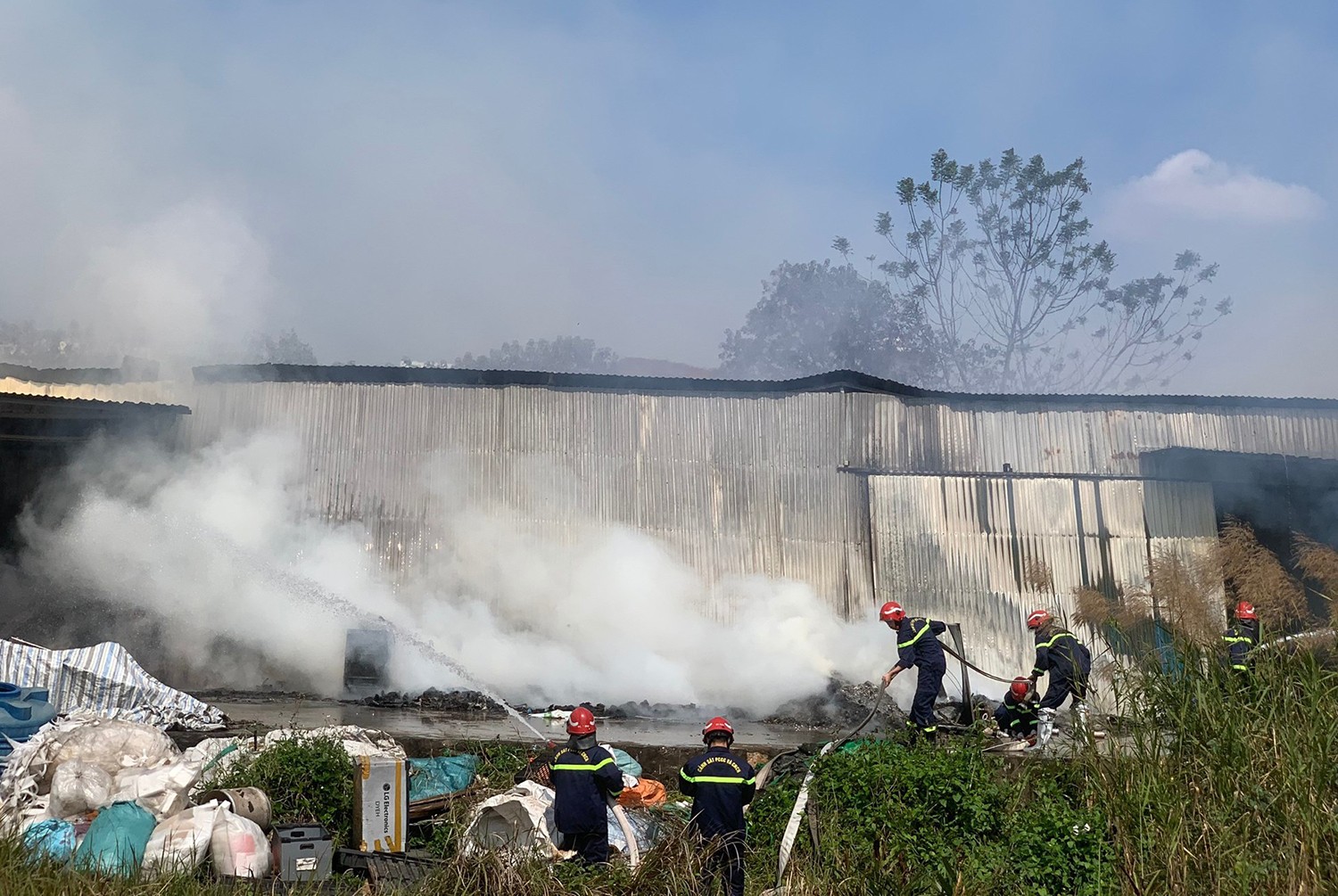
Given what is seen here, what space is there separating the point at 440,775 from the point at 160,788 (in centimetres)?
235

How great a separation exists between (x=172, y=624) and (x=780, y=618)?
10.0 meters

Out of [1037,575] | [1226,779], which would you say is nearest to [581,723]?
[1226,779]

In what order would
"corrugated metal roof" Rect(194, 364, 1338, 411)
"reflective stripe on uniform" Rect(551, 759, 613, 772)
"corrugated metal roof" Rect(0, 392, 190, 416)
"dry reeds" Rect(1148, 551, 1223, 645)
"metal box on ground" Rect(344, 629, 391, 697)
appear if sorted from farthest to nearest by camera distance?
"corrugated metal roof" Rect(194, 364, 1338, 411), "metal box on ground" Rect(344, 629, 391, 697), "corrugated metal roof" Rect(0, 392, 190, 416), "dry reeds" Rect(1148, 551, 1223, 645), "reflective stripe on uniform" Rect(551, 759, 613, 772)

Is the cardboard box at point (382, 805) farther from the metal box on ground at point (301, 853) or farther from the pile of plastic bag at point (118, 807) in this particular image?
the pile of plastic bag at point (118, 807)

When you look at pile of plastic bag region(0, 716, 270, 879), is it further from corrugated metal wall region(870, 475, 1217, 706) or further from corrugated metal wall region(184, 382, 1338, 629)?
corrugated metal wall region(870, 475, 1217, 706)

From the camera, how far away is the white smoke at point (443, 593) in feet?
55.2

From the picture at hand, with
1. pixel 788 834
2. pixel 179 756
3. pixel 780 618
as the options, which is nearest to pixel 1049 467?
pixel 780 618


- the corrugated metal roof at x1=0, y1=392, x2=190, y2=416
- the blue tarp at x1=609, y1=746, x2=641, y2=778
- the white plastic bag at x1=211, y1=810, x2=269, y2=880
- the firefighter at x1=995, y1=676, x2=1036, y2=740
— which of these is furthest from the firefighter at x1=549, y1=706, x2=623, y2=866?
the corrugated metal roof at x1=0, y1=392, x2=190, y2=416

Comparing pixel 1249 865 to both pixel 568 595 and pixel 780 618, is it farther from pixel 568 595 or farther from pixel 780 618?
pixel 568 595

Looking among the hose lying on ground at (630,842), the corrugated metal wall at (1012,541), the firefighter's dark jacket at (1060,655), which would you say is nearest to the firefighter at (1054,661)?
the firefighter's dark jacket at (1060,655)

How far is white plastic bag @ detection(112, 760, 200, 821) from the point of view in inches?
323

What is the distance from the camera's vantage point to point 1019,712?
1099 centimetres

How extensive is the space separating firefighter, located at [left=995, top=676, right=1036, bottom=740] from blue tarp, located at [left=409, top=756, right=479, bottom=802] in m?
5.45

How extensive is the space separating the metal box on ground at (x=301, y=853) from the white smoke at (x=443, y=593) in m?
8.73
